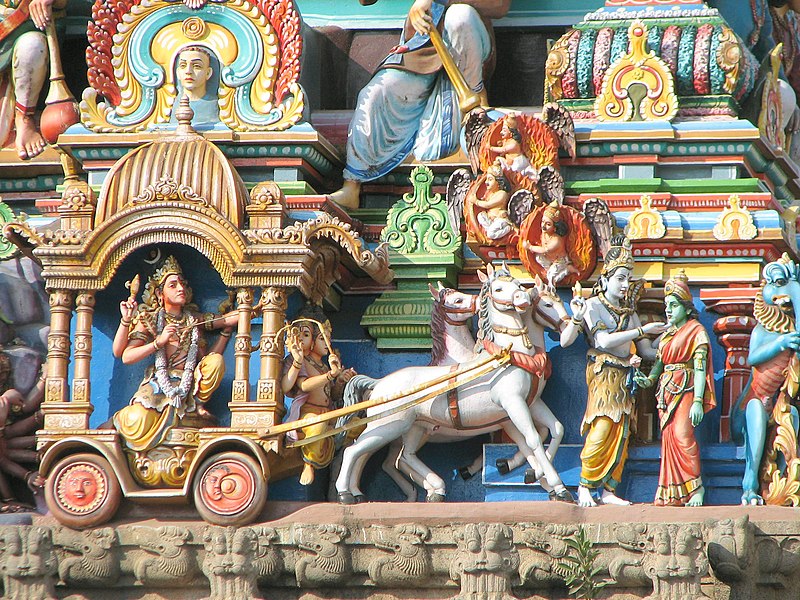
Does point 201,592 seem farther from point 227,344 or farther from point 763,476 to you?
point 763,476

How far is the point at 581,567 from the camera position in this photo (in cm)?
1812

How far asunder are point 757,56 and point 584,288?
3.15 metres

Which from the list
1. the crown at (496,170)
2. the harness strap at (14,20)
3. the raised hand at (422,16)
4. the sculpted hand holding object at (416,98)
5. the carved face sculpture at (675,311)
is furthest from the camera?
the harness strap at (14,20)

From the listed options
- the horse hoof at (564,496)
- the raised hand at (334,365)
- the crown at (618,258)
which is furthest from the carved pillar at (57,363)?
the crown at (618,258)

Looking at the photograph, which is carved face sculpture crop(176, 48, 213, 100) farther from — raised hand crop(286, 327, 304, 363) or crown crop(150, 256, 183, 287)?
raised hand crop(286, 327, 304, 363)

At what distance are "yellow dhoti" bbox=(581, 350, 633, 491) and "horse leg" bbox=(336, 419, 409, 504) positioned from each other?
4.49 ft

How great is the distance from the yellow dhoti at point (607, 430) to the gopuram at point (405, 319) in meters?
0.02

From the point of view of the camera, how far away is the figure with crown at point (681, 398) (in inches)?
738

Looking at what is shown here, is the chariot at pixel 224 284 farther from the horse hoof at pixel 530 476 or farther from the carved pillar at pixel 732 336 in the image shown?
the carved pillar at pixel 732 336

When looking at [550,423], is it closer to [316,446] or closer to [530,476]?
[530,476]

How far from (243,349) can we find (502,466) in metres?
2.10

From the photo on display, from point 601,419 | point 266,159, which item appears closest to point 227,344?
point 266,159

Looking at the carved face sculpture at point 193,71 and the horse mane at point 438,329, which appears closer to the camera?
the horse mane at point 438,329

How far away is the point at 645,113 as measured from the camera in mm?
20234
